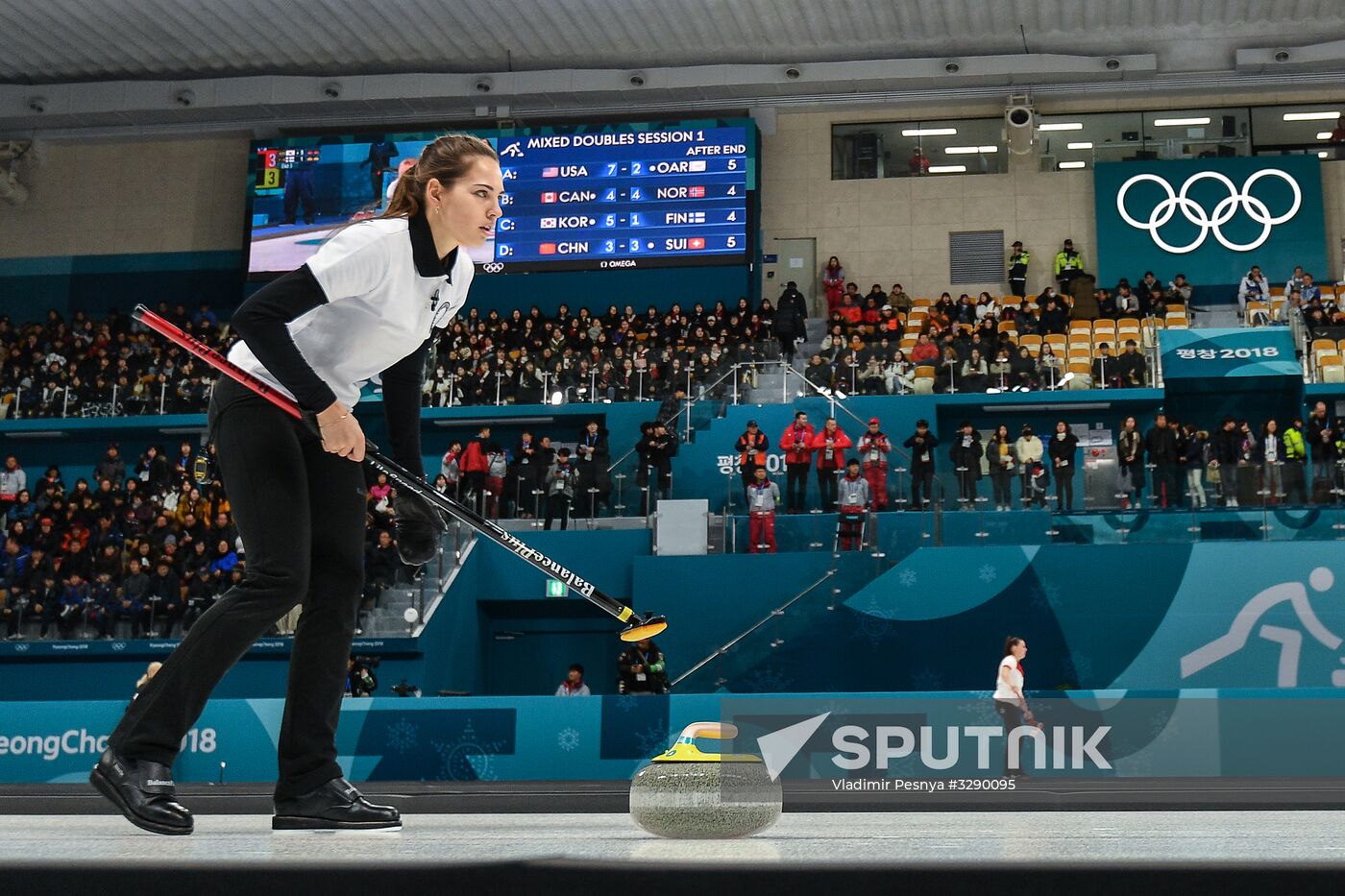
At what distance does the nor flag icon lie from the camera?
10578mm

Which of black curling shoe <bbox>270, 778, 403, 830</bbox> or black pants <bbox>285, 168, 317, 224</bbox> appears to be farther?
black pants <bbox>285, 168, 317, 224</bbox>

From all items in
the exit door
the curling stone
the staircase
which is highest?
the exit door

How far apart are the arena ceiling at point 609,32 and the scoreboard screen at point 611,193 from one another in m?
1.71

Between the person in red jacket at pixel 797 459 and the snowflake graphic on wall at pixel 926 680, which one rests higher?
the person in red jacket at pixel 797 459

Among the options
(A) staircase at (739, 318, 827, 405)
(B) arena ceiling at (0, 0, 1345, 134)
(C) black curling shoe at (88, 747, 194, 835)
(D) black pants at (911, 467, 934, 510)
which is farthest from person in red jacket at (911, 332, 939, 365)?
(C) black curling shoe at (88, 747, 194, 835)

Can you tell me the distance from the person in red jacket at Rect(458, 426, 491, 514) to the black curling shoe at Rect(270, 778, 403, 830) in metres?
15.3

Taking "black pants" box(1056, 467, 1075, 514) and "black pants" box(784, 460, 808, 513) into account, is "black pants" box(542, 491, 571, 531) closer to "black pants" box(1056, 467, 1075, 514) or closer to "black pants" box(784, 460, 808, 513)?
"black pants" box(784, 460, 808, 513)

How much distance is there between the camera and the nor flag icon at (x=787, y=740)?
10578 millimetres

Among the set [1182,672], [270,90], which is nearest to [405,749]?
[1182,672]

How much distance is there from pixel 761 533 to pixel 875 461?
167cm

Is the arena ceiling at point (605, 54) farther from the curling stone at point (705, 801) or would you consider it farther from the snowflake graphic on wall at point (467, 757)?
the curling stone at point (705, 801)

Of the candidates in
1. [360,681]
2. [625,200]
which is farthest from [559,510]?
[625,200]

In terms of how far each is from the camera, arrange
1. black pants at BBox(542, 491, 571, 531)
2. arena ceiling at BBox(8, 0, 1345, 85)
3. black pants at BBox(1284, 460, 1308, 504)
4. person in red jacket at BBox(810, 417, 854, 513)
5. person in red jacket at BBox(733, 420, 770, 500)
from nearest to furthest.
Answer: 1. black pants at BBox(1284, 460, 1308, 504)
2. person in red jacket at BBox(810, 417, 854, 513)
3. person in red jacket at BBox(733, 420, 770, 500)
4. black pants at BBox(542, 491, 571, 531)
5. arena ceiling at BBox(8, 0, 1345, 85)

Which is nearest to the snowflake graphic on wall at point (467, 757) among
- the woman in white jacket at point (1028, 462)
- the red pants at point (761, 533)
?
the red pants at point (761, 533)
